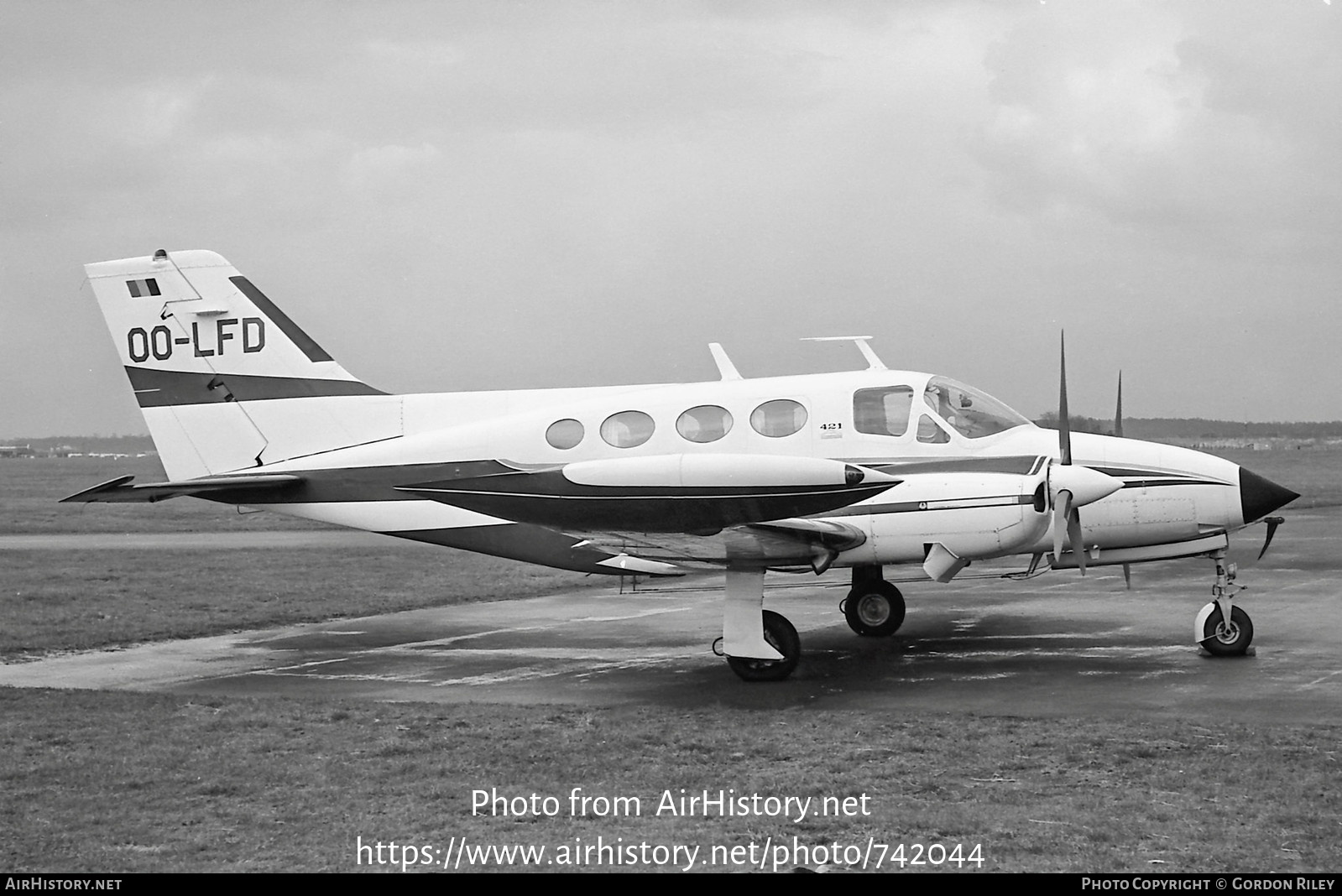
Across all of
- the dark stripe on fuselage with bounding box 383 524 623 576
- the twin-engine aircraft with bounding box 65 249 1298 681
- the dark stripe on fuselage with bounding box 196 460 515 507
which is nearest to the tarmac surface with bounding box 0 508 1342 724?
the twin-engine aircraft with bounding box 65 249 1298 681

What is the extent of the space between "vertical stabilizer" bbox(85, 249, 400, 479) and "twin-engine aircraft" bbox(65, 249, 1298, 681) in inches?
0.9

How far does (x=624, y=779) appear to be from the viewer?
26.9 feet

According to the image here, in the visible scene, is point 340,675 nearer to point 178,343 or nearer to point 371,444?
point 371,444

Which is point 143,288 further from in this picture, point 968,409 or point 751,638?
point 968,409

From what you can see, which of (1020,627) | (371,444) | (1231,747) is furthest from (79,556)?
(1231,747)

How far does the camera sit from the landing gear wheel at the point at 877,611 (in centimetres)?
1476

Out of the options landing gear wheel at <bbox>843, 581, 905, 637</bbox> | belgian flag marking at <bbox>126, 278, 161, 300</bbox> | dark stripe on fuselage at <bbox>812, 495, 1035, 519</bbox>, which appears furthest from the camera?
belgian flag marking at <bbox>126, 278, 161, 300</bbox>

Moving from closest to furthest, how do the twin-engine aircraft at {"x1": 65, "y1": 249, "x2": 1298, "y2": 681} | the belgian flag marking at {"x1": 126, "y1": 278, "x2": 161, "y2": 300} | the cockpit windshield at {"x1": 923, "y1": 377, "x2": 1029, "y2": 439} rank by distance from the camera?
1. the twin-engine aircraft at {"x1": 65, "y1": 249, "x2": 1298, "y2": 681}
2. the cockpit windshield at {"x1": 923, "y1": 377, "x2": 1029, "y2": 439}
3. the belgian flag marking at {"x1": 126, "y1": 278, "x2": 161, "y2": 300}

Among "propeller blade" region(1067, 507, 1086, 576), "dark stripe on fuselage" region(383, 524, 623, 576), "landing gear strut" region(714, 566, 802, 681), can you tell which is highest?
"propeller blade" region(1067, 507, 1086, 576)

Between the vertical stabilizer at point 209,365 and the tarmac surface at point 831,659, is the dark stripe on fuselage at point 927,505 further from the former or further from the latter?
the vertical stabilizer at point 209,365

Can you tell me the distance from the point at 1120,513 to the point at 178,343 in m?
11.2

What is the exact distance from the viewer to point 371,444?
14.4 m

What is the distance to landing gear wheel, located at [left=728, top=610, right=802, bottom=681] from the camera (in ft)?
38.6

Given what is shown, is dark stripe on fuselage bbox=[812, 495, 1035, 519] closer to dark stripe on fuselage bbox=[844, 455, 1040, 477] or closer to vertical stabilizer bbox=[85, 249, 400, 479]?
dark stripe on fuselage bbox=[844, 455, 1040, 477]
